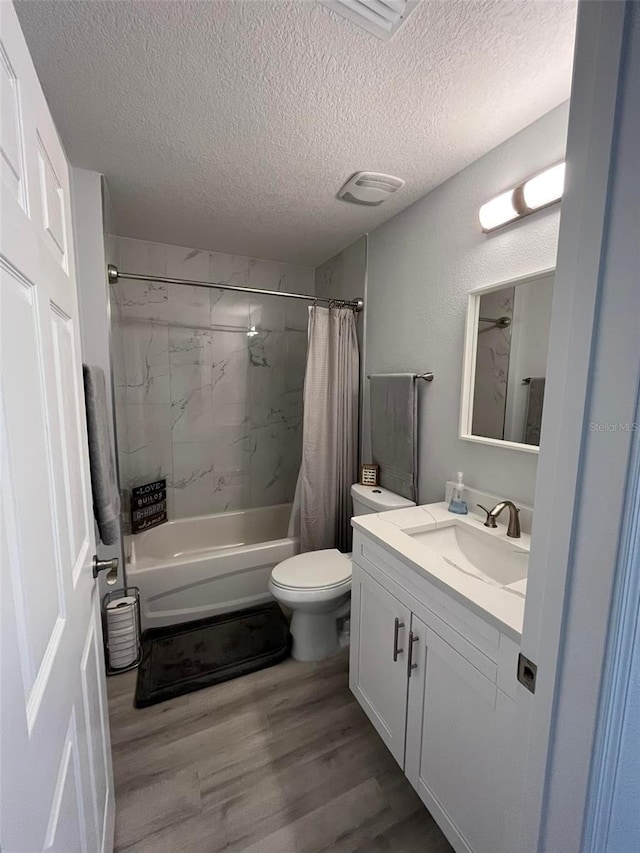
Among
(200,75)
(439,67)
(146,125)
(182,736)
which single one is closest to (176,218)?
(146,125)

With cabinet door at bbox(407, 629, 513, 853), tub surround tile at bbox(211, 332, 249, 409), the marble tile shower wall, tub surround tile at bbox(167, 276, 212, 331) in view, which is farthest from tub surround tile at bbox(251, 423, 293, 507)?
cabinet door at bbox(407, 629, 513, 853)

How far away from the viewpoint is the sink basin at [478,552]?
1.27 metres

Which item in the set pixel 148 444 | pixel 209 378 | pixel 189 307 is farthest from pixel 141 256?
pixel 148 444

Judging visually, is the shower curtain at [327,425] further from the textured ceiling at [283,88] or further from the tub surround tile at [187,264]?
the tub surround tile at [187,264]

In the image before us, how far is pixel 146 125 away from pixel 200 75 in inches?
13.4

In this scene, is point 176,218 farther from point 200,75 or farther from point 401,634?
point 401,634

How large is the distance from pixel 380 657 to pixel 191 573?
1.27 m

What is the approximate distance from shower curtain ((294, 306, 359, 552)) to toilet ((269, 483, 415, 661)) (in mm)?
377

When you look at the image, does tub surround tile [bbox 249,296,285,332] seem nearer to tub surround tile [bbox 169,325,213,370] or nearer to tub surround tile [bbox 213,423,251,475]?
tub surround tile [bbox 169,325,213,370]

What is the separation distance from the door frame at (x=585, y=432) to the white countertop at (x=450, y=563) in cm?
29

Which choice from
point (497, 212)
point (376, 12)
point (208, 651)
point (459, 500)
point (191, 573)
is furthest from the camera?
point (191, 573)

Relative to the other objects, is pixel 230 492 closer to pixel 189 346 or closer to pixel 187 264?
pixel 189 346

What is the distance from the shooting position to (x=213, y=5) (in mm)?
927

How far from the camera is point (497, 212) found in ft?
4.60
